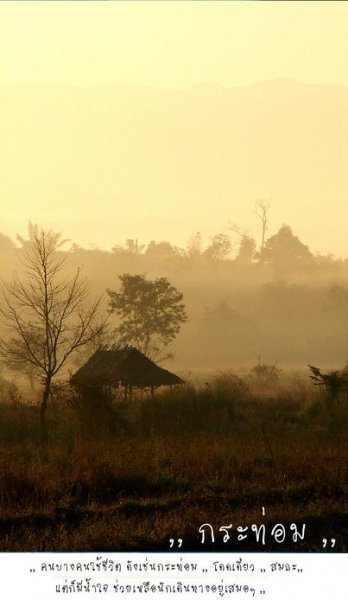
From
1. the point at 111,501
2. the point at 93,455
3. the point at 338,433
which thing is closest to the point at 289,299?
the point at 338,433

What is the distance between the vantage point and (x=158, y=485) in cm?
1518

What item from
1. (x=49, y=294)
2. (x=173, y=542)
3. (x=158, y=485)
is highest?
(x=49, y=294)

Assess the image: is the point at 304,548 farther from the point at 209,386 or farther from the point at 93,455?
the point at 209,386

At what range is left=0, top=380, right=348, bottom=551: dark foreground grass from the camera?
11.9 meters

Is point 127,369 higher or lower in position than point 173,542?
higher

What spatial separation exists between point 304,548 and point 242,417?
Result: 1728 centimetres

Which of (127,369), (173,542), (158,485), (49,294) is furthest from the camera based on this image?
(127,369)

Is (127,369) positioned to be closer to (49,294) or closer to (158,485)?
(49,294)

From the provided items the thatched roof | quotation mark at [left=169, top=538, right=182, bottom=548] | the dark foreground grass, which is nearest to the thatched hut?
the thatched roof

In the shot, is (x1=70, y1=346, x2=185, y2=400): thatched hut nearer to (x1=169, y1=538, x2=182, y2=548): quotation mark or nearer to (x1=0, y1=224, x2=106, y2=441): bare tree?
(x1=0, y1=224, x2=106, y2=441): bare tree

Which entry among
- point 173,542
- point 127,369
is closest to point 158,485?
point 173,542

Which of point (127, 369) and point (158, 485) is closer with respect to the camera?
point (158, 485)
